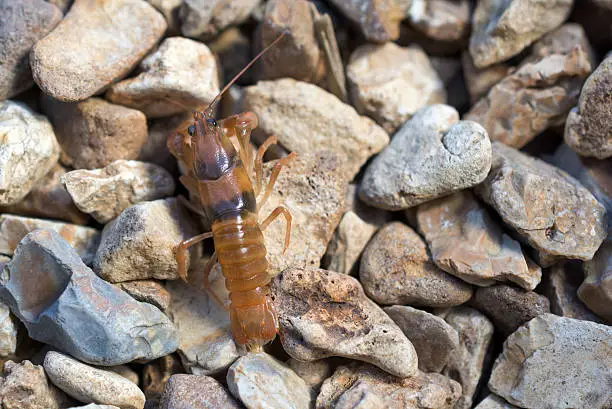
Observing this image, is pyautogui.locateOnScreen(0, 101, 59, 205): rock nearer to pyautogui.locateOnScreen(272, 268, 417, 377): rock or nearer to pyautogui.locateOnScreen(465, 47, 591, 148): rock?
pyautogui.locateOnScreen(272, 268, 417, 377): rock

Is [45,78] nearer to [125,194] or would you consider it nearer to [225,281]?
[125,194]

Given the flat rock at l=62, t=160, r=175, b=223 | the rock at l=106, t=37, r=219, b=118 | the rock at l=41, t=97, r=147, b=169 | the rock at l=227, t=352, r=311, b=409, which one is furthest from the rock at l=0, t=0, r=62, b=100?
the rock at l=227, t=352, r=311, b=409

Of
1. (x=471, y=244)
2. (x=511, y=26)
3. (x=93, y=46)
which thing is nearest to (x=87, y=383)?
(x=93, y=46)

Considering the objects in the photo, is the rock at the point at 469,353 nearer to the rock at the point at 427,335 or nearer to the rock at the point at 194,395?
the rock at the point at 427,335

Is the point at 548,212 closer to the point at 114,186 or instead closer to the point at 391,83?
the point at 391,83

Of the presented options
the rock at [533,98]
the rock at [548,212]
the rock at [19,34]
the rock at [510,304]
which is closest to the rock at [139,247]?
the rock at [19,34]

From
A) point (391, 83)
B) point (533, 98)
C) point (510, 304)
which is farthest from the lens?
point (391, 83)
